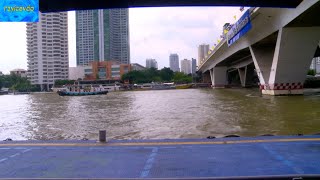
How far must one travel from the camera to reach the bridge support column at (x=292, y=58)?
30.7m

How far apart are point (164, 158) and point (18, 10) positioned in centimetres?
412

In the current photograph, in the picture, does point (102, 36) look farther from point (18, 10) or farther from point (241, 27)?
point (18, 10)

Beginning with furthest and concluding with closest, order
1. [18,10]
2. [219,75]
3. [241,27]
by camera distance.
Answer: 1. [219,75]
2. [241,27]
3. [18,10]

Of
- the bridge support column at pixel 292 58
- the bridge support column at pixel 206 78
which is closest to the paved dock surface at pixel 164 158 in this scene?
the bridge support column at pixel 292 58

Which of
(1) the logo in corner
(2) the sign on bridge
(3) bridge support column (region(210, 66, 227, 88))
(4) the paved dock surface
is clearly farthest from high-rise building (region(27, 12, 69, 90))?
(4) the paved dock surface

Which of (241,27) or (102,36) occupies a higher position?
(102,36)

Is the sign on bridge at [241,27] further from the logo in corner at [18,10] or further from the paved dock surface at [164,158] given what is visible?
the logo in corner at [18,10]

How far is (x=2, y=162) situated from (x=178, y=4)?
489 centimetres

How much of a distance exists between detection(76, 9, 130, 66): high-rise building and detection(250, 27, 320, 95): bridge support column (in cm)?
9343

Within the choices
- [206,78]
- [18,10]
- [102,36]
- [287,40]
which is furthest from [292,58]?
[102,36]

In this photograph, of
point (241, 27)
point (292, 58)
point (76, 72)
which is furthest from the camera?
point (76, 72)

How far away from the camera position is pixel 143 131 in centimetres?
1519

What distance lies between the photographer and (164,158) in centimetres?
686

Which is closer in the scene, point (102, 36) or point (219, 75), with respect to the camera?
point (219, 75)
